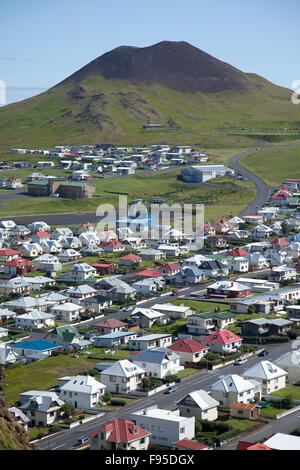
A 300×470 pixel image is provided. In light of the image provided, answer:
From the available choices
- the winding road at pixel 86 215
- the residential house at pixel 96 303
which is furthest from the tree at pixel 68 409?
the winding road at pixel 86 215

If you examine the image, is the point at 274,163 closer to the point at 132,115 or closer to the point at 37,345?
the point at 132,115

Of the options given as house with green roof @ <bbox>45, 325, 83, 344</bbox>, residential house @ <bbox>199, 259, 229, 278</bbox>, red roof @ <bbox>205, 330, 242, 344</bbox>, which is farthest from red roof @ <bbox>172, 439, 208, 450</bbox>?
residential house @ <bbox>199, 259, 229, 278</bbox>

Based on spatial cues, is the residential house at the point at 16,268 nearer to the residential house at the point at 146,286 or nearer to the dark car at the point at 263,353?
the residential house at the point at 146,286

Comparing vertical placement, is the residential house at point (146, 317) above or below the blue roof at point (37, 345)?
above

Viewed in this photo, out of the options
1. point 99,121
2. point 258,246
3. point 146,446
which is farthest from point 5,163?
point 146,446

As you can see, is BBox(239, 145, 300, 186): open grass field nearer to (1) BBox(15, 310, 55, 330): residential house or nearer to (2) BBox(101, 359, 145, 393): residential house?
(1) BBox(15, 310, 55, 330): residential house

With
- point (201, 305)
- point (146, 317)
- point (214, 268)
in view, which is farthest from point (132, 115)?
point (146, 317)

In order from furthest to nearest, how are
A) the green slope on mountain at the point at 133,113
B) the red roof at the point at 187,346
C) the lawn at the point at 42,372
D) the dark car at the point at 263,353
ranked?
1. the green slope on mountain at the point at 133,113
2. the dark car at the point at 263,353
3. the red roof at the point at 187,346
4. the lawn at the point at 42,372
